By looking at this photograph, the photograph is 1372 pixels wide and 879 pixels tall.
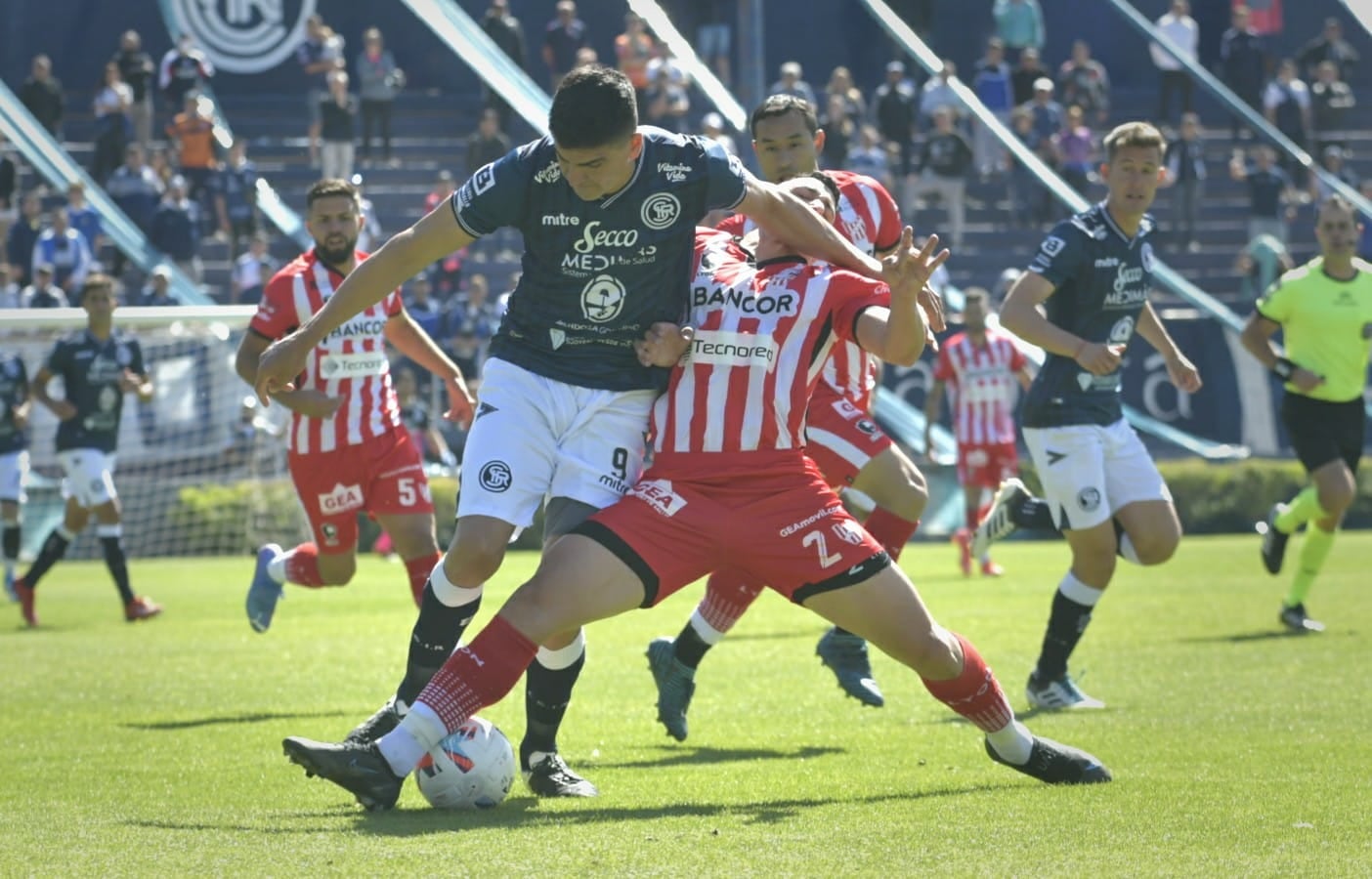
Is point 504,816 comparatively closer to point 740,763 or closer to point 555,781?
point 555,781

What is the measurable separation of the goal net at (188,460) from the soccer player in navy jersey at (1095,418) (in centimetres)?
1311

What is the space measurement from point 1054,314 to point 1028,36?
72.2 ft

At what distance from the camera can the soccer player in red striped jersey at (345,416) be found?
9.70 meters

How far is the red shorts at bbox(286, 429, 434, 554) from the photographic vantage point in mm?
9820

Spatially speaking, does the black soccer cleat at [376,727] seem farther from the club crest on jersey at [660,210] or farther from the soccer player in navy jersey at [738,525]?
the club crest on jersey at [660,210]

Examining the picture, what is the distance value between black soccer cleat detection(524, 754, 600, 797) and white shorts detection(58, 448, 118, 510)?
9321 mm

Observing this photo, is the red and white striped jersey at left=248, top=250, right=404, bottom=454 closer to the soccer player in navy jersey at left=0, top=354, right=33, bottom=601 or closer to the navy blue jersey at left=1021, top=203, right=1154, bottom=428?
the navy blue jersey at left=1021, top=203, right=1154, bottom=428

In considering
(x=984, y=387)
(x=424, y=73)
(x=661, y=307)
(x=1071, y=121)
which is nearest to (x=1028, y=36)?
(x=1071, y=121)

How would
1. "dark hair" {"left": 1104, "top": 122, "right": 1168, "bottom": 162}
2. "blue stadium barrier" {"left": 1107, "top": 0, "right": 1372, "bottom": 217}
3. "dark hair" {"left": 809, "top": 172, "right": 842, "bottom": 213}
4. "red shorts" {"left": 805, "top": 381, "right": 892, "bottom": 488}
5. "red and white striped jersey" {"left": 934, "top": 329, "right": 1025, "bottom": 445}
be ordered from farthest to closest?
"blue stadium barrier" {"left": 1107, "top": 0, "right": 1372, "bottom": 217}, "red and white striped jersey" {"left": 934, "top": 329, "right": 1025, "bottom": 445}, "dark hair" {"left": 1104, "top": 122, "right": 1168, "bottom": 162}, "red shorts" {"left": 805, "top": 381, "right": 892, "bottom": 488}, "dark hair" {"left": 809, "top": 172, "right": 842, "bottom": 213}

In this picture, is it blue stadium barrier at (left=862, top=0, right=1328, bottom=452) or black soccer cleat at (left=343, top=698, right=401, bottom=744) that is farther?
blue stadium barrier at (left=862, top=0, right=1328, bottom=452)

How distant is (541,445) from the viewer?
6406mm

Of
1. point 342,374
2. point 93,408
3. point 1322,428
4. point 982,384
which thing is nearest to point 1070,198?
point 982,384

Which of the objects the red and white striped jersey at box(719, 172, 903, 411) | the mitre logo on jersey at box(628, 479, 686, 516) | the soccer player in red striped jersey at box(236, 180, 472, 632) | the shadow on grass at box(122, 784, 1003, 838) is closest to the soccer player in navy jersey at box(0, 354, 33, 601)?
the soccer player in red striped jersey at box(236, 180, 472, 632)

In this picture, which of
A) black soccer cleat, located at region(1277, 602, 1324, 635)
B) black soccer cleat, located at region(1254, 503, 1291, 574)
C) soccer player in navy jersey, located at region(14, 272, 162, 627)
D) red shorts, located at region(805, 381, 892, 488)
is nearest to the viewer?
red shorts, located at region(805, 381, 892, 488)
